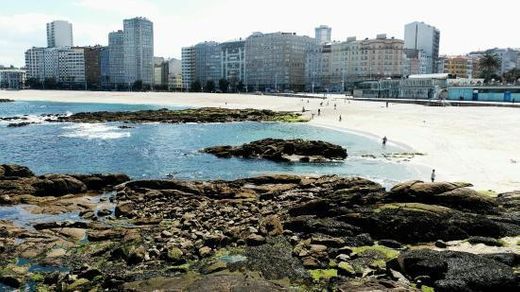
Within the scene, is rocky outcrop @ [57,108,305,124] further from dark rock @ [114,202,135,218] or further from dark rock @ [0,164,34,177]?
dark rock @ [114,202,135,218]

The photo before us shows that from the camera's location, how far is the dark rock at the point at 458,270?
15.5 meters

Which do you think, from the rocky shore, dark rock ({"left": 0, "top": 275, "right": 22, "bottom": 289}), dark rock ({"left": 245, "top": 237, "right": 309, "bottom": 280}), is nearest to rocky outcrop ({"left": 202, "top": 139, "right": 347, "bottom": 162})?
the rocky shore

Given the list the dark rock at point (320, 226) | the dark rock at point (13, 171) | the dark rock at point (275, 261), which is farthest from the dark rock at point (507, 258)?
the dark rock at point (13, 171)

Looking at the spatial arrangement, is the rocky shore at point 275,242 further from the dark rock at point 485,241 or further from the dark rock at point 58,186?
the dark rock at point 58,186

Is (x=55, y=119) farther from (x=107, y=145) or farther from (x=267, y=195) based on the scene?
(x=267, y=195)

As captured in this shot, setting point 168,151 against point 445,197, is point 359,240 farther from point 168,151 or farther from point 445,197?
point 168,151

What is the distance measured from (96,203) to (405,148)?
102 ft

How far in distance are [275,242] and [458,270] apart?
7.21 m

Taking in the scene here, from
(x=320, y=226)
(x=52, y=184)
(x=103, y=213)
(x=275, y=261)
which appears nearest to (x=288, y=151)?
(x=52, y=184)

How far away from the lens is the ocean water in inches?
1518

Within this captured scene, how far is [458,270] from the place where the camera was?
16.4m

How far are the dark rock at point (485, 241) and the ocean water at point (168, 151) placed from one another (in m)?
12.5

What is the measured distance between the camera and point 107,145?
5472 centimetres

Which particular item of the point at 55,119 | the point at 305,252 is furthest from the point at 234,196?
the point at 55,119
